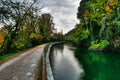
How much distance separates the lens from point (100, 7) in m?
60.5

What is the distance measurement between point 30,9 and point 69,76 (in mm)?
19922

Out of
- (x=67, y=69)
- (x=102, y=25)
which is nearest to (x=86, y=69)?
(x=67, y=69)

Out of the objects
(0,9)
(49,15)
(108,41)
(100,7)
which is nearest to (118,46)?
(108,41)

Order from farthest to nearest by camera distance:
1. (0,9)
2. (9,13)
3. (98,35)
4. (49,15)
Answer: (49,15) → (98,35) → (9,13) → (0,9)

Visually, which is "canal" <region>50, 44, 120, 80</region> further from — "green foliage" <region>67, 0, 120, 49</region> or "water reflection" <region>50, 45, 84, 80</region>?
"green foliage" <region>67, 0, 120, 49</region>

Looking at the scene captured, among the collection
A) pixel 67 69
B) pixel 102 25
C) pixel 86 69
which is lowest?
pixel 86 69

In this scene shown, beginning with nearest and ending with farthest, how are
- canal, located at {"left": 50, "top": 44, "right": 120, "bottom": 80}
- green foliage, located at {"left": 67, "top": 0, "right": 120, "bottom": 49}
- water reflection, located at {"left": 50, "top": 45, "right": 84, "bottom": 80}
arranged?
water reflection, located at {"left": 50, "top": 45, "right": 84, "bottom": 80} → canal, located at {"left": 50, "top": 44, "right": 120, "bottom": 80} → green foliage, located at {"left": 67, "top": 0, "right": 120, "bottom": 49}

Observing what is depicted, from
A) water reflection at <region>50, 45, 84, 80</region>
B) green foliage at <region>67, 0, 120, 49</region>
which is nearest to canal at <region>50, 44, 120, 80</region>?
water reflection at <region>50, 45, 84, 80</region>

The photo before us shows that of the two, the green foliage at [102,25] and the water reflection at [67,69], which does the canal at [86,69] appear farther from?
the green foliage at [102,25]

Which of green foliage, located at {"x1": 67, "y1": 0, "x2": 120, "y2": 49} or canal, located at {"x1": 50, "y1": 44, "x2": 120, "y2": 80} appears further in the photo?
green foliage, located at {"x1": 67, "y1": 0, "x2": 120, "y2": 49}

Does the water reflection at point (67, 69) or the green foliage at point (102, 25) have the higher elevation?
the green foliage at point (102, 25)

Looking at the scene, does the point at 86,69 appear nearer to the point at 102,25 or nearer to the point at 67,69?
the point at 67,69

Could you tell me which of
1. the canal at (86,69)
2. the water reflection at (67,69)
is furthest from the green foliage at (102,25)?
the water reflection at (67,69)

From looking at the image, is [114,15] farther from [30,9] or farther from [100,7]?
[30,9]
